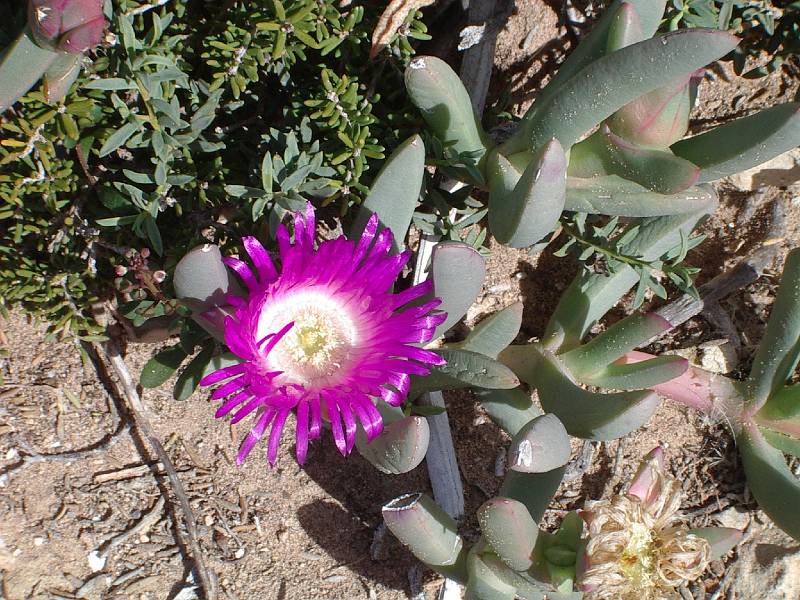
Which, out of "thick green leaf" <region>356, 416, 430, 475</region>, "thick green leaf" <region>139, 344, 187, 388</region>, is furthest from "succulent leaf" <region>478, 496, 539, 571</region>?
"thick green leaf" <region>139, 344, 187, 388</region>

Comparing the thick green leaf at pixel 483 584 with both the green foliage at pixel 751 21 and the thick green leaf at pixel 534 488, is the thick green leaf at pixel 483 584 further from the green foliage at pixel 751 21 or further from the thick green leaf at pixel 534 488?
the green foliage at pixel 751 21

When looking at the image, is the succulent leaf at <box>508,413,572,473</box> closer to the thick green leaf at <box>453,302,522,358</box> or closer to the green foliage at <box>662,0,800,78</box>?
the thick green leaf at <box>453,302,522,358</box>

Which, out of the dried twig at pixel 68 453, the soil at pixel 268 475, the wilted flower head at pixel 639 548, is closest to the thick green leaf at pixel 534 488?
the wilted flower head at pixel 639 548

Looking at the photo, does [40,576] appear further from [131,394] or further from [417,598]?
[417,598]

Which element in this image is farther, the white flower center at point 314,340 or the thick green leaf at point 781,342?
the thick green leaf at point 781,342

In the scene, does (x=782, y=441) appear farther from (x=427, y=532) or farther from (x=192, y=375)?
(x=192, y=375)
